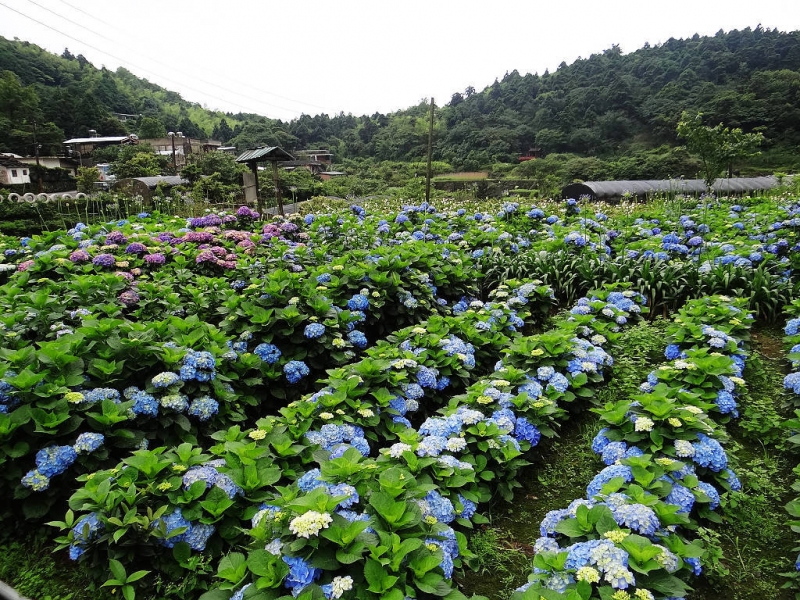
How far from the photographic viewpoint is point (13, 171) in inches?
1266

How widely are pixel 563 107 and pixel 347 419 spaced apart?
50505mm

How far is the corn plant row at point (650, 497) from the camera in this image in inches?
60.1

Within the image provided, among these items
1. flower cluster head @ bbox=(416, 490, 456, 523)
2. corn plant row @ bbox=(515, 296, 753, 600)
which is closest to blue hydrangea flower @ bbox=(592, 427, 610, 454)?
corn plant row @ bbox=(515, 296, 753, 600)

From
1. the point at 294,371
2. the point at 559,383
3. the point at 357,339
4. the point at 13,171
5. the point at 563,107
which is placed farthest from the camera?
the point at 563,107

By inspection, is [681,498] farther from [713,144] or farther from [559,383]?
[713,144]

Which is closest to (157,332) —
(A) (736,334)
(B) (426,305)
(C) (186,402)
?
(C) (186,402)

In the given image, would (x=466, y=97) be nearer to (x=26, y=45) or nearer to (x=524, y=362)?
(x=26, y=45)

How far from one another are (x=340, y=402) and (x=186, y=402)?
2.73 feet

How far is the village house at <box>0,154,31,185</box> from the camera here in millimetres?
31469

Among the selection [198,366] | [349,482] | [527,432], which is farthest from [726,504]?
[198,366]

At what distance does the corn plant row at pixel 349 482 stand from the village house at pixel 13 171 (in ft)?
130

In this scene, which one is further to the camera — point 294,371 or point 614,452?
point 294,371

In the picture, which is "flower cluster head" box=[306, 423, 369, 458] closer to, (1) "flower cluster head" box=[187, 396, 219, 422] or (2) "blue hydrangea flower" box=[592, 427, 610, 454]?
(1) "flower cluster head" box=[187, 396, 219, 422]

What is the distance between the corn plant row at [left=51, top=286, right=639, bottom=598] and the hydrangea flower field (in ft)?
0.04
